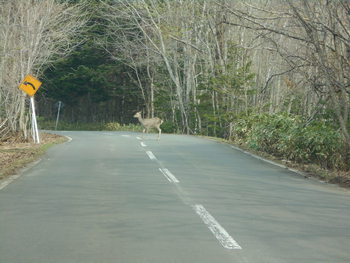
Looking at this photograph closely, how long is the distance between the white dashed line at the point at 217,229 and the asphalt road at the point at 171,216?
0.04 feet

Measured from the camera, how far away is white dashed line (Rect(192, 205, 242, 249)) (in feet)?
22.1

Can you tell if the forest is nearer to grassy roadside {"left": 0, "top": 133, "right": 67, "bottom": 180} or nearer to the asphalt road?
the asphalt road

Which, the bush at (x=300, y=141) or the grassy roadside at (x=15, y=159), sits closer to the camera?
the grassy roadside at (x=15, y=159)

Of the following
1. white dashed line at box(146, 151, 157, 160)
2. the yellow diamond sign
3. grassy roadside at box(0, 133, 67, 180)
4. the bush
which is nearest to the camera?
grassy roadside at box(0, 133, 67, 180)

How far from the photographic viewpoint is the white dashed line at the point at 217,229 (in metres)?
6.73

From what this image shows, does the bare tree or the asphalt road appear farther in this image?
the bare tree

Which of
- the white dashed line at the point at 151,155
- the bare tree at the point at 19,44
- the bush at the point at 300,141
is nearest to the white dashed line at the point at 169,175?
the white dashed line at the point at 151,155

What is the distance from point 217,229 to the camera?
7.52 meters

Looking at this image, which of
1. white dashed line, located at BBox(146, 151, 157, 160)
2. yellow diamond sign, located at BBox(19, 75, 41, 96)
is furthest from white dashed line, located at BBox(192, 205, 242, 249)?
yellow diamond sign, located at BBox(19, 75, 41, 96)

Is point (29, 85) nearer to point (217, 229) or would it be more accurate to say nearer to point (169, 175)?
point (169, 175)

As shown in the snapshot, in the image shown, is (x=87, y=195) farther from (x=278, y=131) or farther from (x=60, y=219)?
(x=278, y=131)

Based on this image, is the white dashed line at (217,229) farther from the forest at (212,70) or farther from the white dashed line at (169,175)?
the forest at (212,70)

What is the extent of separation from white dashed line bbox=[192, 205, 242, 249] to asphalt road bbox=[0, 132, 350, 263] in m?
0.01

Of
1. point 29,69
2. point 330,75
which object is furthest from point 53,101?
point 330,75
